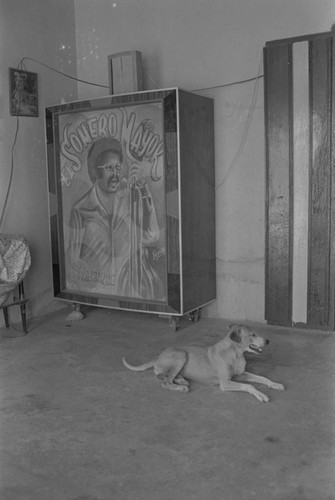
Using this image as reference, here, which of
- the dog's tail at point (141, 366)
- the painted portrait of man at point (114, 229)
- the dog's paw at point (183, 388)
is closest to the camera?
the dog's paw at point (183, 388)

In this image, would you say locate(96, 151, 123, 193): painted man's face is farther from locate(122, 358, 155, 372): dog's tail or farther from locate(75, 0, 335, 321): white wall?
locate(122, 358, 155, 372): dog's tail

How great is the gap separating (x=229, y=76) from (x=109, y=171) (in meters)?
1.37

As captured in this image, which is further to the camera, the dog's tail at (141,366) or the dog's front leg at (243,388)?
the dog's tail at (141,366)

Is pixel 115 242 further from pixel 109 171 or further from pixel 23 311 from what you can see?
pixel 23 311

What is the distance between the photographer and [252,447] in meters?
2.90

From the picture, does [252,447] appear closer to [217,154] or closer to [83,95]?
[217,154]

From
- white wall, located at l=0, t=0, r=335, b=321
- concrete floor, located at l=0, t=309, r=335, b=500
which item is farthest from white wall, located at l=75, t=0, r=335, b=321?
concrete floor, located at l=0, t=309, r=335, b=500

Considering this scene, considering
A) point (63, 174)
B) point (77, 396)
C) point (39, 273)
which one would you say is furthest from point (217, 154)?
point (77, 396)

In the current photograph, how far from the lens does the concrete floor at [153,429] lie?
101 inches

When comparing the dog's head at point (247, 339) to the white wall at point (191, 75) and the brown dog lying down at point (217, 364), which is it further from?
the white wall at point (191, 75)

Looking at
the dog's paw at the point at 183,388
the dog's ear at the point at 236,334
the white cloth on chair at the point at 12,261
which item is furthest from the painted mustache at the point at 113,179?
the dog's paw at the point at 183,388

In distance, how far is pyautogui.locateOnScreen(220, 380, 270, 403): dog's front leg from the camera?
11.4ft

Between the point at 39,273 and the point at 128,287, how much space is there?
1.09 metres

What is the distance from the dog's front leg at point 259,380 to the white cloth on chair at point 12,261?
7.09 feet
